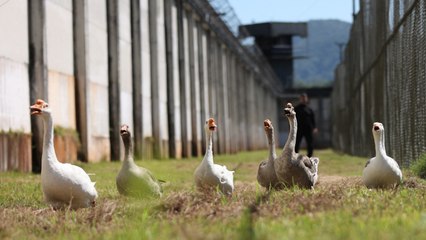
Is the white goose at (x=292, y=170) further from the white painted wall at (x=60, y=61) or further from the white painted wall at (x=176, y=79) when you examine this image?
the white painted wall at (x=176, y=79)

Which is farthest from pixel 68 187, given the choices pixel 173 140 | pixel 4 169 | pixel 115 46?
pixel 173 140

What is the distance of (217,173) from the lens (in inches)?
335

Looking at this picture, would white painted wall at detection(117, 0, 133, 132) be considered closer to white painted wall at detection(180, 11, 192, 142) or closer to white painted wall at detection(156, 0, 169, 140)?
white painted wall at detection(156, 0, 169, 140)

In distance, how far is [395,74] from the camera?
571 inches

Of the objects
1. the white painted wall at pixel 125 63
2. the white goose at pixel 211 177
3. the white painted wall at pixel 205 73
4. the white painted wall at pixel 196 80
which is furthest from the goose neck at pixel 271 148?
the white painted wall at pixel 205 73

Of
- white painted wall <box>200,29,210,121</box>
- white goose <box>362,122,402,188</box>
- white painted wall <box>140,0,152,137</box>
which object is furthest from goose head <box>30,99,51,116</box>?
white painted wall <box>200,29,210,121</box>

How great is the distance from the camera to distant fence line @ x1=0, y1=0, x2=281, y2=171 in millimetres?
15094

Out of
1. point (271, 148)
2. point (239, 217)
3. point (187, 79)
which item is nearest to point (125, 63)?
point (187, 79)

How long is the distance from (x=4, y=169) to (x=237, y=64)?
36.8 metres

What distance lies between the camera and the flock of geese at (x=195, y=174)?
24.2ft

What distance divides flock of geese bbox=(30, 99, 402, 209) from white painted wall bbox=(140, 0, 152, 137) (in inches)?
636

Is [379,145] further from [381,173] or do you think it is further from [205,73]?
[205,73]

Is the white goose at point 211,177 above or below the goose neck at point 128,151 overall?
below

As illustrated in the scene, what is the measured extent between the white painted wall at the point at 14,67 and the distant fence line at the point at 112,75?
2 cm
